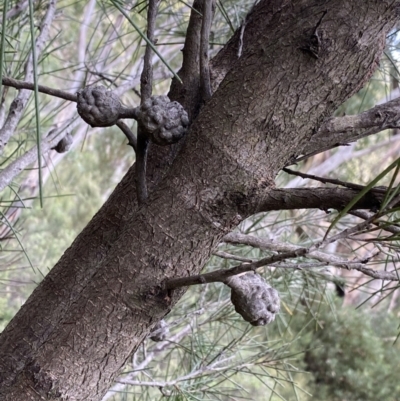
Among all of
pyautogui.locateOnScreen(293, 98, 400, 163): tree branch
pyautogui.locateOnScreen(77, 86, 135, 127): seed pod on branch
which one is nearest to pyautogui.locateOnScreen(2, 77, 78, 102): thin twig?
pyautogui.locateOnScreen(77, 86, 135, 127): seed pod on branch

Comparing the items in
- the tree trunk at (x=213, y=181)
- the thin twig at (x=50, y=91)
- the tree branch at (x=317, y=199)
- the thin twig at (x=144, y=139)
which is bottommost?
the tree branch at (x=317, y=199)

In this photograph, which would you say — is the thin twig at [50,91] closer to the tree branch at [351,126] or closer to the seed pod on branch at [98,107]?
the seed pod on branch at [98,107]

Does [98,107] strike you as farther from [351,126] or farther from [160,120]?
[351,126]

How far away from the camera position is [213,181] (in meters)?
0.22

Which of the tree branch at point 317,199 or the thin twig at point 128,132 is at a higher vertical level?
the thin twig at point 128,132

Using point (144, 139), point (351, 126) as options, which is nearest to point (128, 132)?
point (144, 139)

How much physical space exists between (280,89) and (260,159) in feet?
0.11

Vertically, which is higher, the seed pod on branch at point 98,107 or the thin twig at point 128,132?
the seed pod on branch at point 98,107

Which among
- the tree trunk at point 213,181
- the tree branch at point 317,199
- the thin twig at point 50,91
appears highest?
the thin twig at point 50,91

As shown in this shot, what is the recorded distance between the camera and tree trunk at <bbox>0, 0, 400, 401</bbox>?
21 centimetres

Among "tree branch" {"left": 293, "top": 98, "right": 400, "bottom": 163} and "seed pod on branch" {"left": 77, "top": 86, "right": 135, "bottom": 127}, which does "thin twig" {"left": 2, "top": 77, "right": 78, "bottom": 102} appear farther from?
"tree branch" {"left": 293, "top": 98, "right": 400, "bottom": 163}

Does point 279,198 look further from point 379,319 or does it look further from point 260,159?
point 379,319

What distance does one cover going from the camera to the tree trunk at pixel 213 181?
214mm

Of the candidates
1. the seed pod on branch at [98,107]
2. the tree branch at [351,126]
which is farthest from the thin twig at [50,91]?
the tree branch at [351,126]
